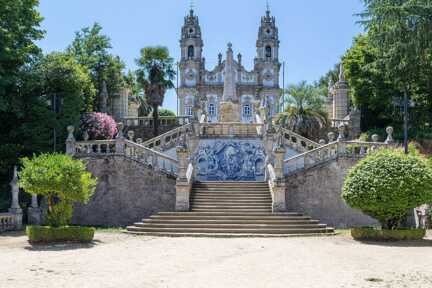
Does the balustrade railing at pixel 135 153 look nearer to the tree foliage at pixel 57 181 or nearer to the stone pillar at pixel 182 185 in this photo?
the stone pillar at pixel 182 185

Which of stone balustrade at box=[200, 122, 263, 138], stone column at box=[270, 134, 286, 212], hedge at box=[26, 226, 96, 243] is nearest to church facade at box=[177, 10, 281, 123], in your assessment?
stone balustrade at box=[200, 122, 263, 138]

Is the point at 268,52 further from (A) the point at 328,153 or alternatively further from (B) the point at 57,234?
(B) the point at 57,234

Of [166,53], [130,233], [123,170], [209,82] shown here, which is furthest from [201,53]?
[130,233]

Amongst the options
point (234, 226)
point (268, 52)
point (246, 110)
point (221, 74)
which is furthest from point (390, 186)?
point (268, 52)

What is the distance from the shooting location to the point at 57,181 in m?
18.3

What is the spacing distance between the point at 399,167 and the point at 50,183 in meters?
11.0

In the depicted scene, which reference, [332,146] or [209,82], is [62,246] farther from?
[209,82]

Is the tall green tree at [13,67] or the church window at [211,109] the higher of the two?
the church window at [211,109]

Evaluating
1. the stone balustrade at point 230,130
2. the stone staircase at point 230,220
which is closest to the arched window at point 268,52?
the stone balustrade at point 230,130

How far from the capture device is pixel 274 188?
23.0 m

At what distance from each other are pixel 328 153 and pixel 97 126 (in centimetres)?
1417

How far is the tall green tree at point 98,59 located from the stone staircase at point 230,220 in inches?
810

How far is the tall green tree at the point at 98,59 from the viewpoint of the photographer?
4250 cm

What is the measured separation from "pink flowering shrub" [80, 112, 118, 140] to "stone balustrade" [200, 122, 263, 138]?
6.73m
